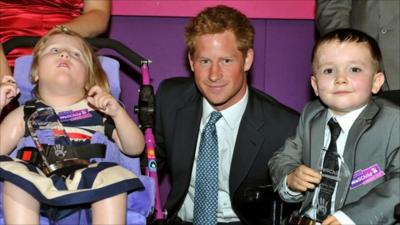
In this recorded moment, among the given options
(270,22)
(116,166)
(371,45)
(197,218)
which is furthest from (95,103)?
(270,22)

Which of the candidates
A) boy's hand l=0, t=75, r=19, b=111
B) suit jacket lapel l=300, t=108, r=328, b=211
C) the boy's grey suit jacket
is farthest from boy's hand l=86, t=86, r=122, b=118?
suit jacket lapel l=300, t=108, r=328, b=211

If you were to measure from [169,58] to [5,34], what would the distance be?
1.09 m

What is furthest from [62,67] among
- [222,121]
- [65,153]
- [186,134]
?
[222,121]

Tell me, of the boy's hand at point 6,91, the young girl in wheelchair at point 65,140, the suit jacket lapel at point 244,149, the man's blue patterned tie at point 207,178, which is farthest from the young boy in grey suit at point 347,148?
the boy's hand at point 6,91

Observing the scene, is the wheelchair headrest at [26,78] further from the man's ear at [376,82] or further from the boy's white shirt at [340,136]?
the man's ear at [376,82]

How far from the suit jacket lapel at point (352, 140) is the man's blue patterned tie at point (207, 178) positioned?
0.63 metres

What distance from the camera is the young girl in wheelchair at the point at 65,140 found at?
2.43m

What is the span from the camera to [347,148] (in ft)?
8.35

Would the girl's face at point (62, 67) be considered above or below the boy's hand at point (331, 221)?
above

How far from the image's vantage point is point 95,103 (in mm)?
2732

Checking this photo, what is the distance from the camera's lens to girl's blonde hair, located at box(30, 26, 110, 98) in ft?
9.70

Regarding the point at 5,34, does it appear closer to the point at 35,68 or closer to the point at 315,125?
the point at 35,68

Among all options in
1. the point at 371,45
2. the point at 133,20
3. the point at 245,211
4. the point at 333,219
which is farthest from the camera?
the point at 133,20

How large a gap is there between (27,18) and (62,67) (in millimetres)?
513
